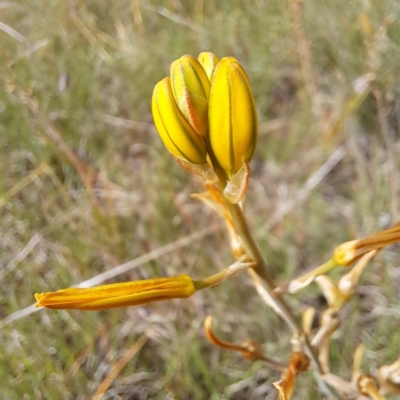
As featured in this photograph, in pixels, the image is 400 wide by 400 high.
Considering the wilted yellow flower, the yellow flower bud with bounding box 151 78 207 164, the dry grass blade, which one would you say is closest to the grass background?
the dry grass blade

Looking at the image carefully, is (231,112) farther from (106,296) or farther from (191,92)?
(106,296)

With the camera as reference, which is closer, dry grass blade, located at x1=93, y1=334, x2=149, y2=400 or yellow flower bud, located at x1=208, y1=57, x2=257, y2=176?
yellow flower bud, located at x1=208, y1=57, x2=257, y2=176

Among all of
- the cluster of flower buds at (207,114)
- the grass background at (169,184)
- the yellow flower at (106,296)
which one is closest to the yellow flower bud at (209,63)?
the cluster of flower buds at (207,114)

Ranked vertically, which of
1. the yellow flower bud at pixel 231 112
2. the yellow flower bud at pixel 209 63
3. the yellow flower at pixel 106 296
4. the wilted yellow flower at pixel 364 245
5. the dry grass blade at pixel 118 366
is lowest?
the dry grass blade at pixel 118 366

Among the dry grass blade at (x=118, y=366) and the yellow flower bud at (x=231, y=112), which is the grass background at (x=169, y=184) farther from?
the yellow flower bud at (x=231, y=112)

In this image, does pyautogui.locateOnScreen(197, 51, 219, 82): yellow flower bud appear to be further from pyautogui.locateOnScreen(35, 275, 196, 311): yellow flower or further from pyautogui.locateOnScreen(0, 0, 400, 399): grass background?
pyautogui.locateOnScreen(0, 0, 400, 399): grass background

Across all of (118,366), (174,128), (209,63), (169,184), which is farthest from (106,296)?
(169,184)
